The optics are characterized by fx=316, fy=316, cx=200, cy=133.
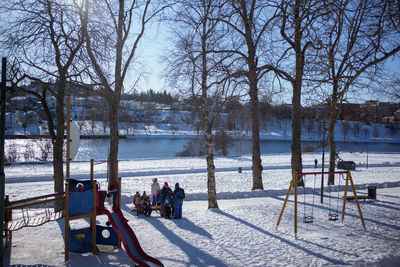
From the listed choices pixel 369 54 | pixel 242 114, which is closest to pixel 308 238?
pixel 369 54

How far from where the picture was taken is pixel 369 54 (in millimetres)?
8406

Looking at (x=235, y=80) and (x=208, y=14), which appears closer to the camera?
(x=208, y=14)

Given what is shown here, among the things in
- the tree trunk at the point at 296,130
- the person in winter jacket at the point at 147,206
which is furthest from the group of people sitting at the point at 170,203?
the tree trunk at the point at 296,130

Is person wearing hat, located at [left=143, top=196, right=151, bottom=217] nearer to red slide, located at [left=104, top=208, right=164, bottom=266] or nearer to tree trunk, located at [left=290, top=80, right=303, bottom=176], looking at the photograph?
red slide, located at [left=104, top=208, right=164, bottom=266]

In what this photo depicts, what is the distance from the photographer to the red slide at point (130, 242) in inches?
249

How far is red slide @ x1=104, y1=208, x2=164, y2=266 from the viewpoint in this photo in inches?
249

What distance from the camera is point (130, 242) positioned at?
677 centimetres

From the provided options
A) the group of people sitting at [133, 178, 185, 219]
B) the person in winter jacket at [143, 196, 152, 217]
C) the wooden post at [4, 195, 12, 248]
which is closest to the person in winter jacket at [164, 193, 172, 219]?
the group of people sitting at [133, 178, 185, 219]

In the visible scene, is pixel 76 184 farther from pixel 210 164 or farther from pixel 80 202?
pixel 210 164

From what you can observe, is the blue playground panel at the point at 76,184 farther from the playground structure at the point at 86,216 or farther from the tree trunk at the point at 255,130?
the tree trunk at the point at 255,130

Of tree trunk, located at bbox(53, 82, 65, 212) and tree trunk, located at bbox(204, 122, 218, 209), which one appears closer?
tree trunk, located at bbox(53, 82, 65, 212)

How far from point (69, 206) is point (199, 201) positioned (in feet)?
28.8

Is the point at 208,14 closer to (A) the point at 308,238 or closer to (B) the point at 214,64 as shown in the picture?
(B) the point at 214,64

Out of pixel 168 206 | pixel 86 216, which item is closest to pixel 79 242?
pixel 86 216
